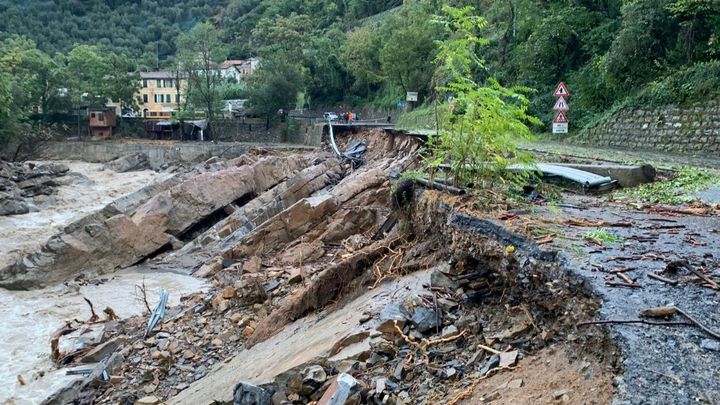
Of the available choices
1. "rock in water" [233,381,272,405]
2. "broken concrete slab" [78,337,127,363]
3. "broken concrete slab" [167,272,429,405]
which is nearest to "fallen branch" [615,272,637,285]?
"broken concrete slab" [167,272,429,405]

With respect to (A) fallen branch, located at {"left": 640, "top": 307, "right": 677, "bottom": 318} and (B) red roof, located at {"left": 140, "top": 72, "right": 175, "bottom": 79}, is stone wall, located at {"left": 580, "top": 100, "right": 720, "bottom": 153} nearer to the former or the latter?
(A) fallen branch, located at {"left": 640, "top": 307, "right": 677, "bottom": 318}

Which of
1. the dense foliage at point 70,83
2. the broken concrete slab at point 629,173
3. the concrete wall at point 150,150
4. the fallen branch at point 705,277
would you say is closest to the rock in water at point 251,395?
the fallen branch at point 705,277

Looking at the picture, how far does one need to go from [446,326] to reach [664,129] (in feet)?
46.9

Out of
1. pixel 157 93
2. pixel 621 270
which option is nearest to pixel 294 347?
pixel 621 270

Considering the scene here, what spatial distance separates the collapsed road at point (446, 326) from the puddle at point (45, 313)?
58 cm

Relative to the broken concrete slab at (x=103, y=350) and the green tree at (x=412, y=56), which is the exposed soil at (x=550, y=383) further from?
the green tree at (x=412, y=56)

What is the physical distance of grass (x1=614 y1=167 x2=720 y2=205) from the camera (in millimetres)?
8109

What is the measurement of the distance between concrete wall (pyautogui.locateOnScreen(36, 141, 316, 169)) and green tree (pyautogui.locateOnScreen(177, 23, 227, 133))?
385cm

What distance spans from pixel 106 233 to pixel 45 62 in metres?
46.3

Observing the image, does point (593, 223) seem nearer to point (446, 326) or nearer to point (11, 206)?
point (446, 326)

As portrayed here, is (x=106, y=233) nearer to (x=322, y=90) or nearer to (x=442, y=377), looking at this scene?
(x=442, y=377)

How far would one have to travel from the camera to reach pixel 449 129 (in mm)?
7266

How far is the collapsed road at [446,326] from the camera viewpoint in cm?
355

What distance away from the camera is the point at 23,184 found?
3497cm
